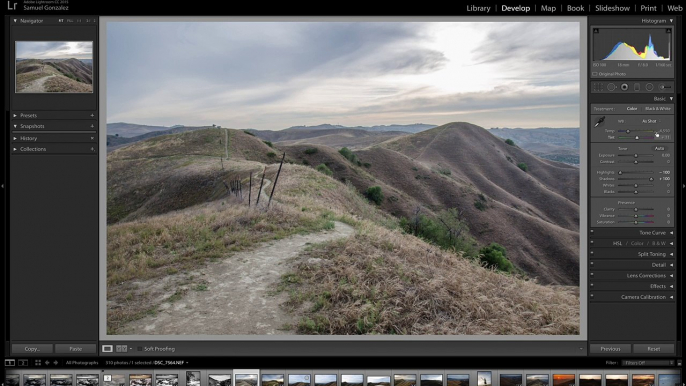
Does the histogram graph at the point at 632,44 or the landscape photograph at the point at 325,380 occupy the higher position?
the histogram graph at the point at 632,44

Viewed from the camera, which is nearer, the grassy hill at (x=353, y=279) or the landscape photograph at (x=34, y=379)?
the landscape photograph at (x=34, y=379)

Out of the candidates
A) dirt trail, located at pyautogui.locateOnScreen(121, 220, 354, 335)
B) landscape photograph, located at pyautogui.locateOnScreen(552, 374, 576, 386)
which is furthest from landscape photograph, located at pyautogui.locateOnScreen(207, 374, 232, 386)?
landscape photograph, located at pyautogui.locateOnScreen(552, 374, 576, 386)

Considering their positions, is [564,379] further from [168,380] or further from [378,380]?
[168,380]

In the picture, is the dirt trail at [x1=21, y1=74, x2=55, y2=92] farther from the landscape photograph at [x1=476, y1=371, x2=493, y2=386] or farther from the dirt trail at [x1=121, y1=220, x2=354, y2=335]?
the landscape photograph at [x1=476, y1=371, x2=493, y2=386]

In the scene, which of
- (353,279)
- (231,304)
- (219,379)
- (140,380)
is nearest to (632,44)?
(353,279)

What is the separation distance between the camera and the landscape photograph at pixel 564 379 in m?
5.14

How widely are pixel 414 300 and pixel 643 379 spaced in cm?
364

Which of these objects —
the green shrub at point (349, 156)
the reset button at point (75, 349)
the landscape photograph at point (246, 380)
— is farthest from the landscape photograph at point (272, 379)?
the green shrub at point (349, 156)

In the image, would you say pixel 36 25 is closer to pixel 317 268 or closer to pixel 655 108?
pixel 317 268

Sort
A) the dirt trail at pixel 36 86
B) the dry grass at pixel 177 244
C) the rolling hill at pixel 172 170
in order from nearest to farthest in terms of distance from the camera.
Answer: the dirt trail at pixel 36 86, the dry grass at pixel 177 244, the rolling hill at pixel 172 170

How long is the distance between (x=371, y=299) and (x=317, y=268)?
7.01 feet

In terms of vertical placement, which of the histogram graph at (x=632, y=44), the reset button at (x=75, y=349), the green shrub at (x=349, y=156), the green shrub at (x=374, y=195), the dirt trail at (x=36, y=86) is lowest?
the reset button at (x=75, y=349)

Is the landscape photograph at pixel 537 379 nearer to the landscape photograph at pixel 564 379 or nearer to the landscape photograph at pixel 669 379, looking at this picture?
the landscape photograph at pixel 564 379

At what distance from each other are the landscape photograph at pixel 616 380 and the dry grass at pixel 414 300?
111 cm
